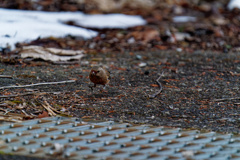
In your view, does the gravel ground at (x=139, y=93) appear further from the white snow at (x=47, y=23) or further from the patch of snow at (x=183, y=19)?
the patch of snow at (x=183, y=19)

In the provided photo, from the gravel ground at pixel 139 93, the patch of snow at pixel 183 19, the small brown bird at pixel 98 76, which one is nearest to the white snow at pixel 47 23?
the patch of snow at pixel 183 19

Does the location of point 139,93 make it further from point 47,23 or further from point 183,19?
point 183,19

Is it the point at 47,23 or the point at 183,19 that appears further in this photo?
the point at 183,19

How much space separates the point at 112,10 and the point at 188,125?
18.2 ft

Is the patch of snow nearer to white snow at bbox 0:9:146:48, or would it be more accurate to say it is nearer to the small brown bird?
white snow at bbox 0:9:146:48

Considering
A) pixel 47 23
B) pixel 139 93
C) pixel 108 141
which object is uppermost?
pixel 47 23

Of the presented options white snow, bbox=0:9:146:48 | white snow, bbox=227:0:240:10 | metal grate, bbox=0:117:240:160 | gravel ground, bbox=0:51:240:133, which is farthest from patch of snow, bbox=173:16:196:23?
metal grate, bbox=0:117:240:160

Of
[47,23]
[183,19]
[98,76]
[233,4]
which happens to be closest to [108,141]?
[98,76]

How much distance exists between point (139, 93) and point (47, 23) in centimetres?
321

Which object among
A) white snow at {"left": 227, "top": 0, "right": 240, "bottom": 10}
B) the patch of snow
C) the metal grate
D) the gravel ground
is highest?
white snow at {"left": 227, "top": 0, "right": 240, "bottom": 10}

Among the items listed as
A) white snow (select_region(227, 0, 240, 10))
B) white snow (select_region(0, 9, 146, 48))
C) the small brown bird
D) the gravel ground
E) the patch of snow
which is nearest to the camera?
the gravel ground

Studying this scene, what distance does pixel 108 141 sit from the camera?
7.96ft

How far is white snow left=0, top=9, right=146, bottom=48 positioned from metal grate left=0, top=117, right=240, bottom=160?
2.82 m

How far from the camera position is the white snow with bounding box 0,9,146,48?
5.46 m
